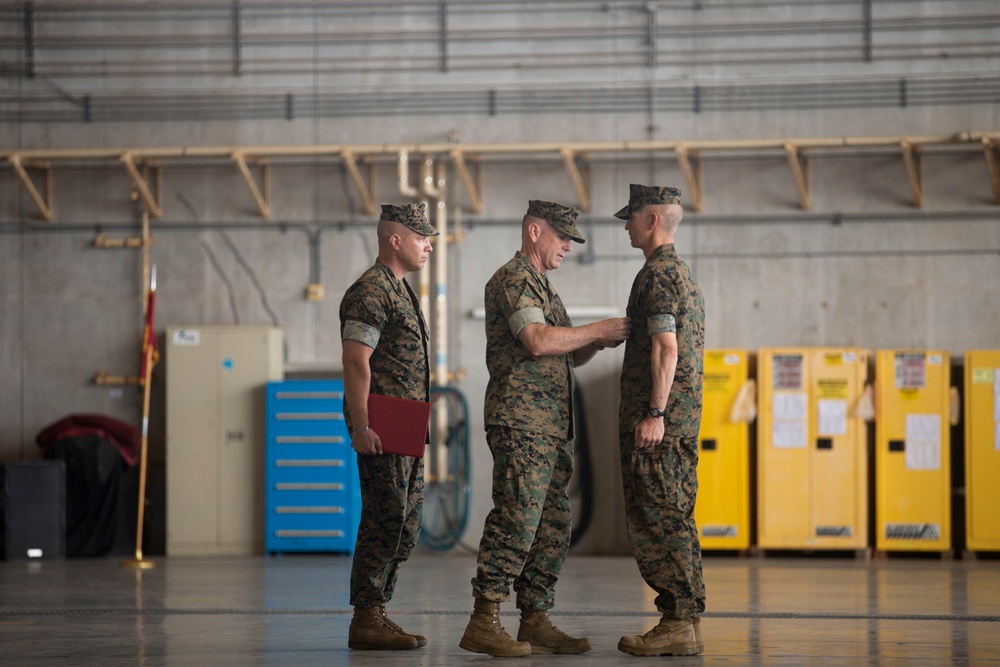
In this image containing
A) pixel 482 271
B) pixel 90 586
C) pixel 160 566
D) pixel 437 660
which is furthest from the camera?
pixel 482 271

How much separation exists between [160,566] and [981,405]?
6693 mm

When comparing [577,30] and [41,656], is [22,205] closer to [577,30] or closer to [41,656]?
[577,30]

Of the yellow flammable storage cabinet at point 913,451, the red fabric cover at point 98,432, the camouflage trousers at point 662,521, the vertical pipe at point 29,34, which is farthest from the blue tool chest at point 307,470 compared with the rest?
the camouflage trousers at point 662,521

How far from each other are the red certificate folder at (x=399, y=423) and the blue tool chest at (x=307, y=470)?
5196 millimetres

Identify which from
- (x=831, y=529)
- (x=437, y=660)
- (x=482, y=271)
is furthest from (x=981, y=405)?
(x=437, y=660)

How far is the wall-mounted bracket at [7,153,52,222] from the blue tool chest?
2.86 meters

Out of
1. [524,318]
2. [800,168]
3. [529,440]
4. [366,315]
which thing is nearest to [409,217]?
[366,315]

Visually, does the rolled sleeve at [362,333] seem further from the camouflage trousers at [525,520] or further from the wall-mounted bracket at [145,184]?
the wall-mounted bracket at [145,184]

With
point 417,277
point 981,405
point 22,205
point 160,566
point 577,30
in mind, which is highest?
point 577,30

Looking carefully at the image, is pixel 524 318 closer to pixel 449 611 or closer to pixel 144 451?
pixel 449 611

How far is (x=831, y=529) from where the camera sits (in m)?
9.81

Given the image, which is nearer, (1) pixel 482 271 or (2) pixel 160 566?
(2) pixel 160 566

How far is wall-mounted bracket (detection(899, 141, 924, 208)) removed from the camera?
9867 millimetres

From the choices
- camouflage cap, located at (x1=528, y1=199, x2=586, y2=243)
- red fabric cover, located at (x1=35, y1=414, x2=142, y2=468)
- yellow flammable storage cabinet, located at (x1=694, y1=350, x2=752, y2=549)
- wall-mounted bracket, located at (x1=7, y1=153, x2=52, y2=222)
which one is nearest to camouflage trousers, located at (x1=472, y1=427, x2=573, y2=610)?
camouflage cap, located at (x1=528, y1=199, x2=586, y2=243)
